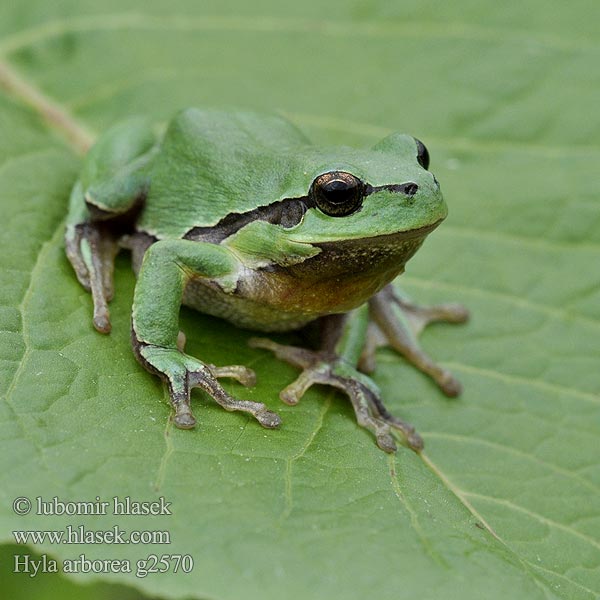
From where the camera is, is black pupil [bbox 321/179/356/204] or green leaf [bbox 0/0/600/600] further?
black pupil [bbox 321/179/356/204]

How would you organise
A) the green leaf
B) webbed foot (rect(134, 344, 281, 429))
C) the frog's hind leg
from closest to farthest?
1. the green leaf
2. webbed foot (rect(134, 344, 281, 429))
3. the frog's hind leg

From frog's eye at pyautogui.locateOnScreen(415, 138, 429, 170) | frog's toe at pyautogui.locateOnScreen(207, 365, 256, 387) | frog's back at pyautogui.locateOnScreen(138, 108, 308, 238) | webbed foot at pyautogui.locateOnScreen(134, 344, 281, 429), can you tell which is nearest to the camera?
webbed foot at pyautogui.locateOnScreen(134, 344, 281, 429)

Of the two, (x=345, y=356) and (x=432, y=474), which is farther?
(x=345, y=356)

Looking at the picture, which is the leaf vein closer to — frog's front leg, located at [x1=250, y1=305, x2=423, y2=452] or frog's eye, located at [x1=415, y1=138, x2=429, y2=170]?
frog's front leg, located at [x1=250, y1=305, x2=423, y2=452]

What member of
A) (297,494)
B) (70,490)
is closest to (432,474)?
(297,494)

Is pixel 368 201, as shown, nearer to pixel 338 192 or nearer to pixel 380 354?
pixel 338 192

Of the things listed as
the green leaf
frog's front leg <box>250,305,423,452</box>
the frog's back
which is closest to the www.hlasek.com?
the green leaf

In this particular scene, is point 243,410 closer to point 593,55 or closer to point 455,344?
point 455,344

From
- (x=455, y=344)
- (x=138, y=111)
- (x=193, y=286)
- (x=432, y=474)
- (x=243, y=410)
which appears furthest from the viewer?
(x=138, y=111)
